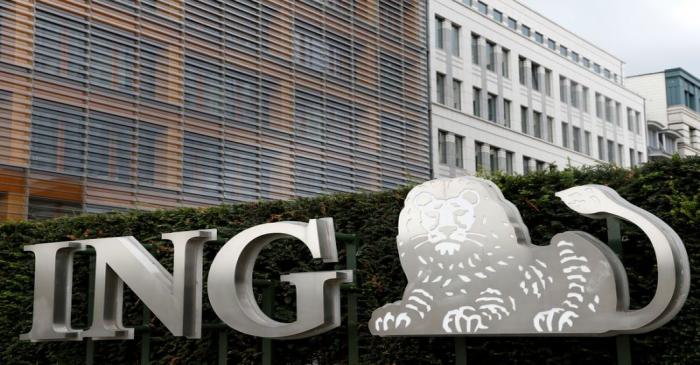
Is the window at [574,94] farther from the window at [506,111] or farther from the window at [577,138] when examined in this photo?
the window at [506,111]

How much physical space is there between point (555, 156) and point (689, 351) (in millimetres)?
42092

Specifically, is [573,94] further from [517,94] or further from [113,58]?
[113,58]

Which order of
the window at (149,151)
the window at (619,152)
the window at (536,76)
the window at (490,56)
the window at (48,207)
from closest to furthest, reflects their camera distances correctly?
the window at (48,207)
the window at (149,151)
the window at (490,56)
the window at (536,76)
the window at (619,152)

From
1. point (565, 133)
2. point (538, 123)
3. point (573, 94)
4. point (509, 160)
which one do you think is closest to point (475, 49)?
point (509, 160)

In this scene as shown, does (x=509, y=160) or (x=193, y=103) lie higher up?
(x=509, y=160)

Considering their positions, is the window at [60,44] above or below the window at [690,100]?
below

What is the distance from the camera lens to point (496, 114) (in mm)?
45406

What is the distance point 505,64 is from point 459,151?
751 cm

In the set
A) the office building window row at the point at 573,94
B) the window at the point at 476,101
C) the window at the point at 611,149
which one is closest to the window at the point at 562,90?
the office building window row at the point at 573,94

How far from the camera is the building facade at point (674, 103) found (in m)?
74.0

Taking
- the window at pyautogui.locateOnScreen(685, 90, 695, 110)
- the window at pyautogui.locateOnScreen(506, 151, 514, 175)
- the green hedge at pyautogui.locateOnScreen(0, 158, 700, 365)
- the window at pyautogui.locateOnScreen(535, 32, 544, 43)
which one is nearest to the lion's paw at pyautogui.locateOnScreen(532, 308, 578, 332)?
the green hedge at pyautogui.locateOnScreen(0, 158, 700, 365)

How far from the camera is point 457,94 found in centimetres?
4288

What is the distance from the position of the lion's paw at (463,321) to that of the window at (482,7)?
1510 inches

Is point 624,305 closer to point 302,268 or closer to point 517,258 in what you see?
point 517,258
